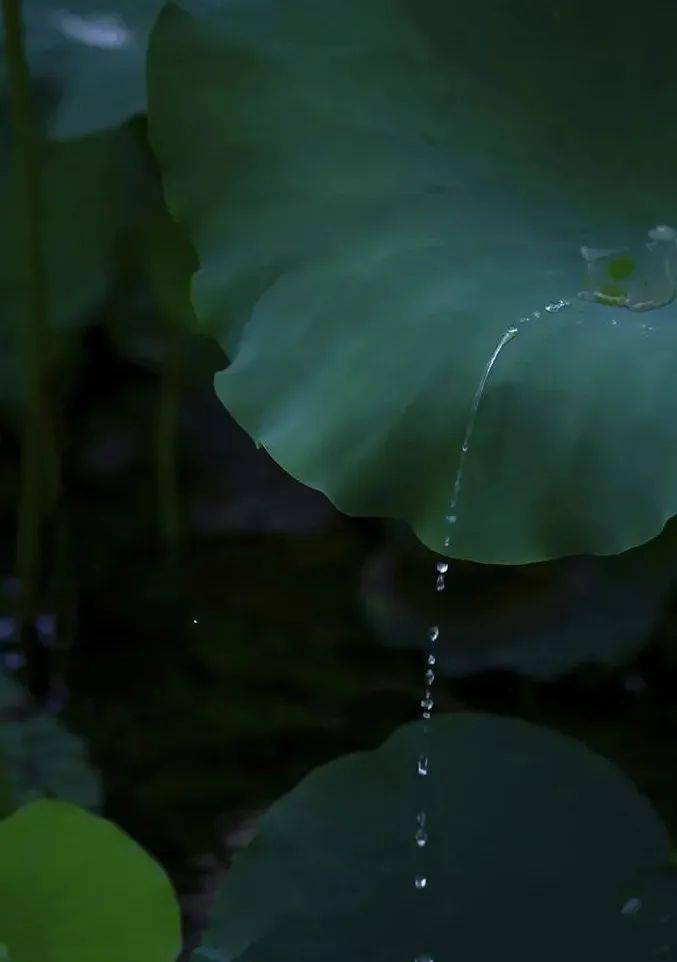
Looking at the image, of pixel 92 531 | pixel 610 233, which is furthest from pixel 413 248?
pixel 92 531

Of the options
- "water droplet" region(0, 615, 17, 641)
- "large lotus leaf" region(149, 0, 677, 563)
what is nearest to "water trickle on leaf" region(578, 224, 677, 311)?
"large lotus leaf" region(149, 0, 677, 563)

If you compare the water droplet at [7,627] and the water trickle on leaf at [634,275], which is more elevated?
the water trickle on leaf at [634,275]

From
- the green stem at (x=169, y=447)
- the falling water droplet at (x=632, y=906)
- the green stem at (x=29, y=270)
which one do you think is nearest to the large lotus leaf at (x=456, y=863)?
the falling water droplet at (x=632, y=906)

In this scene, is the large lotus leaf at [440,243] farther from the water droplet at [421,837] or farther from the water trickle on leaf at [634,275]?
the water droplet at [421,837]

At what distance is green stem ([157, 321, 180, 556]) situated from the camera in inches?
60.9

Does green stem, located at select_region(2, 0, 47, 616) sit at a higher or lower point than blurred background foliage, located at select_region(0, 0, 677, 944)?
higher

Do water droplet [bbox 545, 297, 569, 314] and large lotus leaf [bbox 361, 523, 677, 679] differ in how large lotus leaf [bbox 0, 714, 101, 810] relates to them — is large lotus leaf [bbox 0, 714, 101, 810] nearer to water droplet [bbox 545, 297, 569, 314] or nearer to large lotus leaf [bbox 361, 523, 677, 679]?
large lotus leaf [bbox 361, 523, 677, 679]

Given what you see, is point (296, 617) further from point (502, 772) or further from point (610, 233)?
point (610, 233)

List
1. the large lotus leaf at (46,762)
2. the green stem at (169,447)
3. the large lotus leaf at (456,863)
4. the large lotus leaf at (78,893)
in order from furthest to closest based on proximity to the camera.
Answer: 1. the green stem at (169,447)
2. the large lotus leaf at (46,762)
3. the large lotus leaf at (456,863)
4. the large lotus leaf at (78,893)

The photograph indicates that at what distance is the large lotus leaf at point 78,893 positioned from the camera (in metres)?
0.86

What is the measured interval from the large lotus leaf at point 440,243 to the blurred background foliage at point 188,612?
20 centimetres

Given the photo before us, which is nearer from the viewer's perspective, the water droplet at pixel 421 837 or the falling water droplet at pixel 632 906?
the falling water droplet at pixel 632 906

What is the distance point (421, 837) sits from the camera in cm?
112

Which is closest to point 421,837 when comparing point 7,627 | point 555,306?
point 555,306
